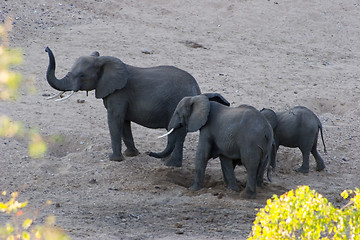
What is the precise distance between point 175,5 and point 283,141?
7.85m

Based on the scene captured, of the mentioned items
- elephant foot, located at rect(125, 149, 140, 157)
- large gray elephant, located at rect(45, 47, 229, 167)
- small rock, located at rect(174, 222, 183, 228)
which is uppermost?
large gray elephant, located at rect(45, 47, 229, 167)

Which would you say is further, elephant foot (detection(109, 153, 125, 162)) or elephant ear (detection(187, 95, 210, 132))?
elephant foot (detection(109, 153, 125, 162))

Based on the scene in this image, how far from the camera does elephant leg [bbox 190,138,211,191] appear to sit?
29.5 feet

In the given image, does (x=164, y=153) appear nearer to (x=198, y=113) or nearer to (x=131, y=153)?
(x=131, y=153)

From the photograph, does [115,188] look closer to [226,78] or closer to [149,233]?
[149,233]

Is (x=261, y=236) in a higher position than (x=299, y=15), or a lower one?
higher

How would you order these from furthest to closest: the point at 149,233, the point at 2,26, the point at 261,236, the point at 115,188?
the point at 2,26
the point at 115,188
the point at 149,233
the point at 261,236

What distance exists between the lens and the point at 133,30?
1542 centimetres

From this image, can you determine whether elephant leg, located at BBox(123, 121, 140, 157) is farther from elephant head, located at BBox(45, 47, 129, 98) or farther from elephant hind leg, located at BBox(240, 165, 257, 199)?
elephant hind leg, located at BBox(240, 165, 257, 199)

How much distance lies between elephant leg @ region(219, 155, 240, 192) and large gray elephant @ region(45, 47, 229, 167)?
0.85 metres

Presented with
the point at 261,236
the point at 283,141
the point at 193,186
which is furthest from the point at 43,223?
the point at 283,141

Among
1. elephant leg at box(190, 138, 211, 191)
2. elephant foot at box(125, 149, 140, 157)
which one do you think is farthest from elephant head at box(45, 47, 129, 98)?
elephant leg at box(190, 138, 211, 191)

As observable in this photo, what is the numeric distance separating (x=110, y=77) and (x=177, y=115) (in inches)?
42.8

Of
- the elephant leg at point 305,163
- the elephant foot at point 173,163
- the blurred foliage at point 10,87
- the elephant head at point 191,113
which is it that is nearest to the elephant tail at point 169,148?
the elephant foot at point 173,163
